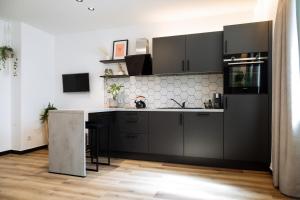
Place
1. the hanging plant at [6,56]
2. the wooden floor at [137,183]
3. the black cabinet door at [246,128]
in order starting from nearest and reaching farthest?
the wooden floor at [137,183] → the black cabinet door at [246,128] → the hanging plant at [6,56]

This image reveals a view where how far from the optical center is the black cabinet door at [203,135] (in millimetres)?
3118

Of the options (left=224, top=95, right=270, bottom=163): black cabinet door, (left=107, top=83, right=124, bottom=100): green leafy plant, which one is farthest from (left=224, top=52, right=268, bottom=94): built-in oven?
(left=107, top=83, right=124, bottom=100): green leafy plant

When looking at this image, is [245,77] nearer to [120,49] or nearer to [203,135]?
[203,135]

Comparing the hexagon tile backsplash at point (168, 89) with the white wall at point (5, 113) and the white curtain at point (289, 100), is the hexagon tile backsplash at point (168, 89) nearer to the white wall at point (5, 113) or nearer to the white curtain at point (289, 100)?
the white curtain at point (289, 100)

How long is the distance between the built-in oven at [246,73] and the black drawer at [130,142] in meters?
1.56

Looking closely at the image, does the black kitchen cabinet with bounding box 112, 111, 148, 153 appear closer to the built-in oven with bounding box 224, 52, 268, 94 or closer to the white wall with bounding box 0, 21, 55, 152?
the built-in oven with bounding box 224, 52, 268, 94

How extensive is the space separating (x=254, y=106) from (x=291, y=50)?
41.2 inches

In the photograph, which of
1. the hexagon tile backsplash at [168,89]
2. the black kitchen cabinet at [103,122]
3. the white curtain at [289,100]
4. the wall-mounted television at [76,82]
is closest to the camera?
the white curtain at [289,100]

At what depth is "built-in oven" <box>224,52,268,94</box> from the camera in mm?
2896

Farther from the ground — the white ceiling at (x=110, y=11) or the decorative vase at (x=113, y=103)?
the white ceiling at (x=110, y=11)

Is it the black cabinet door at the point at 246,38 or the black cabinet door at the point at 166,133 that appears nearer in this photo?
the black cabinet door at the point at 246,38

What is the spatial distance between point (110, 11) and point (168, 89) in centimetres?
173

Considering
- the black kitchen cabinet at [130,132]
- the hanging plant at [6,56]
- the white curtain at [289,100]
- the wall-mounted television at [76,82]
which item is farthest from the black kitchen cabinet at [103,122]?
the white curtain at [289,100]

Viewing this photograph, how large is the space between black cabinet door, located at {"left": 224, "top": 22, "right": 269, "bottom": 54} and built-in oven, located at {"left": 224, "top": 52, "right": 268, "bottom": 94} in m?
0.08
